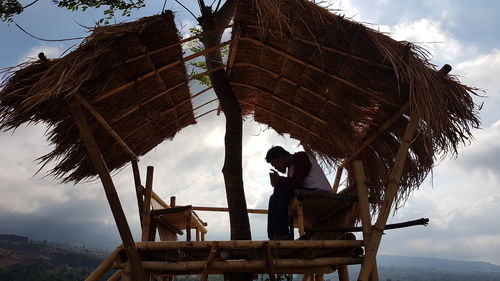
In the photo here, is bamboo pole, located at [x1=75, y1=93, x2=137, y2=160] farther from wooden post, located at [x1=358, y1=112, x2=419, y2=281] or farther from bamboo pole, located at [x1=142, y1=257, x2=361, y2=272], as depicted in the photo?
wooden post, located at [x1=358, y1=112, x2=419, y2=281]

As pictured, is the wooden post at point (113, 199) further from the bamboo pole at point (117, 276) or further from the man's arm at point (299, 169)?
the man's arm at point (299, 169)

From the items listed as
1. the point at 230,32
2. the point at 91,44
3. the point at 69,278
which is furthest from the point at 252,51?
the point at 69,278

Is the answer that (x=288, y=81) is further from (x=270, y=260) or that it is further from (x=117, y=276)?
(x=117, y=276)

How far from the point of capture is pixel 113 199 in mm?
3252

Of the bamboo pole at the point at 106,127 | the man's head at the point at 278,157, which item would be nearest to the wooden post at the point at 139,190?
the bamboo pole at the point at 106,127

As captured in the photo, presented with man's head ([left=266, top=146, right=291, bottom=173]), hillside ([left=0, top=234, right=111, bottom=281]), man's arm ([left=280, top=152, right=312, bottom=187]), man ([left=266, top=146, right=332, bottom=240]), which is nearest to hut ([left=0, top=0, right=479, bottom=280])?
man ([left=266, top=146, right=332, bottom=240])

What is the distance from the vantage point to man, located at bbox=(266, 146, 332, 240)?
12.2 feet

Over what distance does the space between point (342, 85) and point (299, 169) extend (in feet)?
3.16

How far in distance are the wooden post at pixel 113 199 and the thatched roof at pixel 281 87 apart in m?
0.30

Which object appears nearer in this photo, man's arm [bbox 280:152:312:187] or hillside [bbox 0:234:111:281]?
man's arm [bbox 280:152:312:187]

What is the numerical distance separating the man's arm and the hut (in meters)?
0.30

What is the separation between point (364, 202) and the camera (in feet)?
11.8

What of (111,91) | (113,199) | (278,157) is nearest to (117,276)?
(113,199)

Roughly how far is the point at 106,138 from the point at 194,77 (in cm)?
122
